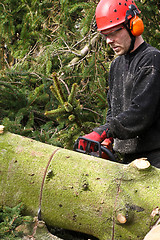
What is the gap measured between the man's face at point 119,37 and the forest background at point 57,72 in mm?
707

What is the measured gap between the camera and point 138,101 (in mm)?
2041

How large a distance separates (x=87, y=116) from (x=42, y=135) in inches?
36.0

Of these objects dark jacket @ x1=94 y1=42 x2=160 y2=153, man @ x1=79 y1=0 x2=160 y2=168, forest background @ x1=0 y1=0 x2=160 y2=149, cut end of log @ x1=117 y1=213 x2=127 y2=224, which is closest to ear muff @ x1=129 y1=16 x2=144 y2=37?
man @ x1=79 y1=0 x2=160 y2=168

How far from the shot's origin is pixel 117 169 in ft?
6.33

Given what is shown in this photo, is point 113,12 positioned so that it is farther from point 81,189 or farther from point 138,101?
point 81,189

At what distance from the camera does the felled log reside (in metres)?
1.79

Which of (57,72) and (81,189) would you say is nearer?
(81,189)

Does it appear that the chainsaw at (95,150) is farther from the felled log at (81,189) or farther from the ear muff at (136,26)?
the ear muff at (136,26)

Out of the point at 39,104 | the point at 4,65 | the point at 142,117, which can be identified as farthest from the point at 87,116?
the point at 4,65

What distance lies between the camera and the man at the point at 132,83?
6.73 feet

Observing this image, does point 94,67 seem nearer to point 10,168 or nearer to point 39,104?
point 39,104

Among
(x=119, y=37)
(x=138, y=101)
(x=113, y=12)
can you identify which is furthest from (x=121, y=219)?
(x=113, y=12)

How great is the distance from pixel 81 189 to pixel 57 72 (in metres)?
2.96

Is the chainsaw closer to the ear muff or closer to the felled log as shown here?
the felled log
